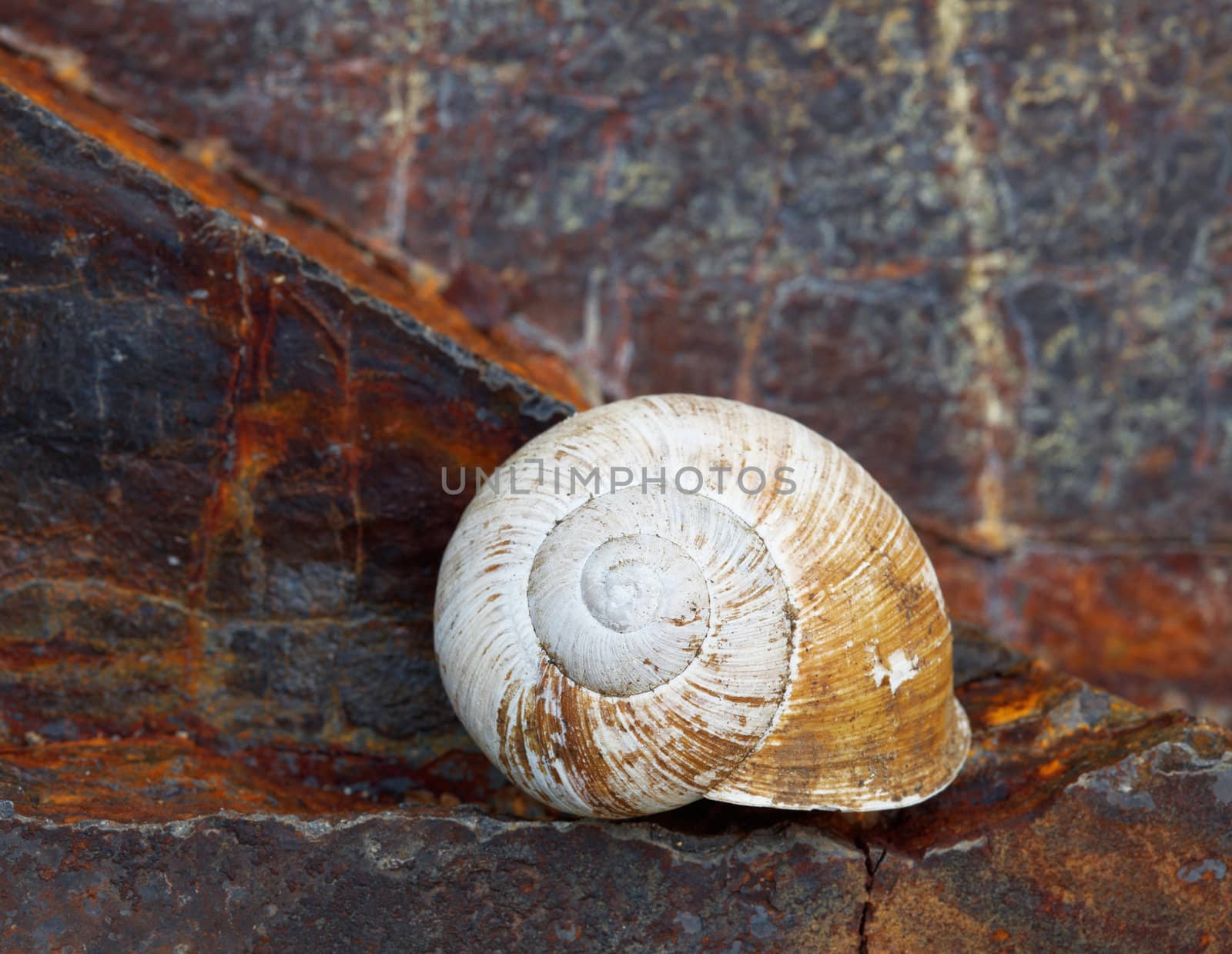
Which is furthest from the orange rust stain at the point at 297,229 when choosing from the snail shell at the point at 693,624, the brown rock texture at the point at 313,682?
the snail shell at the point at 693,624

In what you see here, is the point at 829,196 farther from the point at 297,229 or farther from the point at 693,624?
the point at 693,624

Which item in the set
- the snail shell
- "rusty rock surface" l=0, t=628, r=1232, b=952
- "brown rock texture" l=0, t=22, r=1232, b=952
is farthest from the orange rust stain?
"rusty rock surface" l=0, t=628, r=1232, b=952

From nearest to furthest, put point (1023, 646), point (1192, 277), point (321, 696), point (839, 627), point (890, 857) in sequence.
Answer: point (839, 627), point (890, 857), point (321, 696), point (1192, 277), point (1023, 646)

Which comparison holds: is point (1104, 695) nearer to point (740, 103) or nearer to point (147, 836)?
point (740, 103)

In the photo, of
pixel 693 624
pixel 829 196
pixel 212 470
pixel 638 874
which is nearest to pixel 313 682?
pixel 212 470

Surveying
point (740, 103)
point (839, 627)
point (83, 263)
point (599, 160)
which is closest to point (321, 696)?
point (83, 263)

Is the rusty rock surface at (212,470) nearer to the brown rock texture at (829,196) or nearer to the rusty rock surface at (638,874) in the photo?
the rusty rock surface at (638,874)

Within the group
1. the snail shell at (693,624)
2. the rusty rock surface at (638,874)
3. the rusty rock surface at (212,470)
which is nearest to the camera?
the snail shell at (693,624)

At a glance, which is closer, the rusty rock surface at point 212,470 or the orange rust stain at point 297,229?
the rusty rock surface at point 212,470
